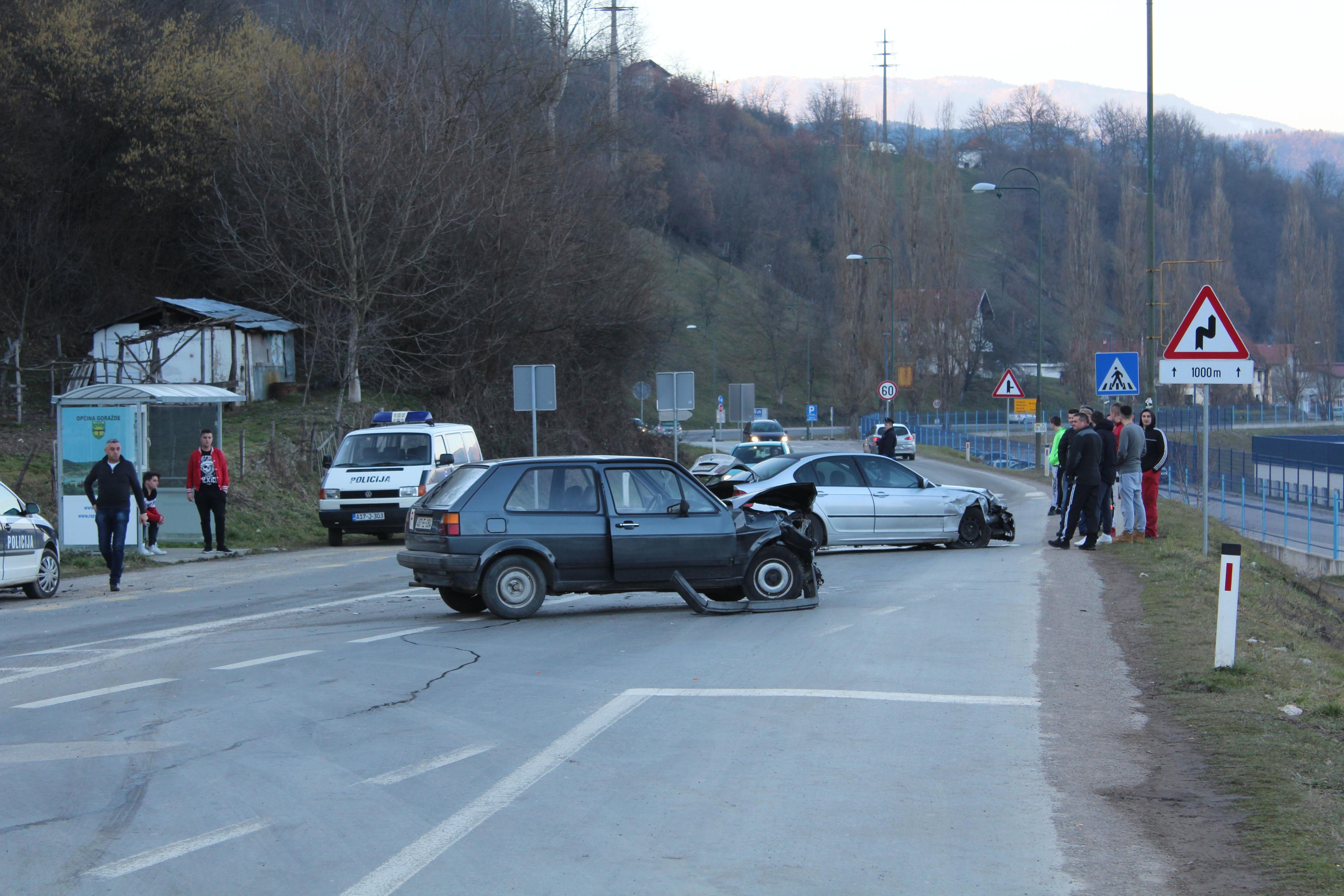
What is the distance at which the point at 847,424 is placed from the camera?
83312mm

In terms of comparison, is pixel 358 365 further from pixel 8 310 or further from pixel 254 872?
pixel 254 872

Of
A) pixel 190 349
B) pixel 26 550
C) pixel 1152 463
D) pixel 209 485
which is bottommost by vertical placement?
pixel 26 550

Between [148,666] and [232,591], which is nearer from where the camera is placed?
[148,666]

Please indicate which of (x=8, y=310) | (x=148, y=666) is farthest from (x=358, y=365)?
(x=148, y=666)

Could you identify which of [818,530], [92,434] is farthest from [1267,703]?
[92,434]

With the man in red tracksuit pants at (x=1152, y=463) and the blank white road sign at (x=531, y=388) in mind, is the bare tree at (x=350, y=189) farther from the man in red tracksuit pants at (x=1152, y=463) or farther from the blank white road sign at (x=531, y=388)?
the man in red tracksuit pants at (x=1152, y=463)

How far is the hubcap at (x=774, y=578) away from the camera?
1238 cm

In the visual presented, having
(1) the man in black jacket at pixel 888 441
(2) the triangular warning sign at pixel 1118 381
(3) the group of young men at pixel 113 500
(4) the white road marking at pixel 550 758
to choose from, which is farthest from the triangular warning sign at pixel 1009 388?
(4) the white road marking at pixel 550 758

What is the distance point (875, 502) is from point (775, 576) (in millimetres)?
5959

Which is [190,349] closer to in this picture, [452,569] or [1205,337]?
[452,569]

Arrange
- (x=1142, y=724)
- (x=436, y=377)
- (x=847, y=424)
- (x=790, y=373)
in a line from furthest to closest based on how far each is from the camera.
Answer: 1. (x=790, y=373)
2. (x=847, y=424)
3. (x=436, y=377)
4. (x=1142, y=724)

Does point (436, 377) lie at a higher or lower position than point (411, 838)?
higher

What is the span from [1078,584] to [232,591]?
9978 millimetres

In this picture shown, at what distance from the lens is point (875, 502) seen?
1803cm
